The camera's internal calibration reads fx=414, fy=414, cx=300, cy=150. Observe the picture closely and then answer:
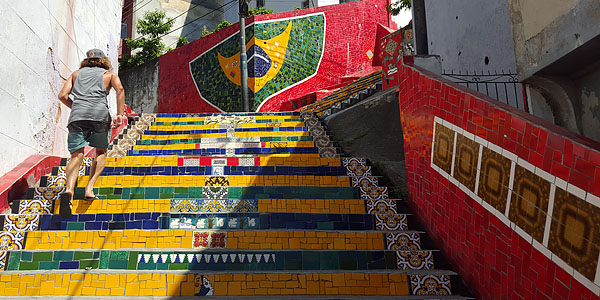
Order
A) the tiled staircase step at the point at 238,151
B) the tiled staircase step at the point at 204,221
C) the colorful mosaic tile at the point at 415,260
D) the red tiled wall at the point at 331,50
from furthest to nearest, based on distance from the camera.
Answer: the red tiled wall at the point at 331,50
the tiled staircase step at the point at 238,151
the tiled staircase step at the point at 204,221
the colorful mosaic tile at the point at 415,260

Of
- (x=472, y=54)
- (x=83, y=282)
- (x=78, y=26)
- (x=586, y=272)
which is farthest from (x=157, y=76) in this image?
(x=586, y=272)

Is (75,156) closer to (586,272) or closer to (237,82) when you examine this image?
(586,272)

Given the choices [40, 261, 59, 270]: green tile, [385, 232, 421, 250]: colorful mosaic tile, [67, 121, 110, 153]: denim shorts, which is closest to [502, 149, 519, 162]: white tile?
[385, 232, 421, 250]: colorful mosaic tile

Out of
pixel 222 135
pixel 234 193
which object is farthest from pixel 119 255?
pixel 222 135

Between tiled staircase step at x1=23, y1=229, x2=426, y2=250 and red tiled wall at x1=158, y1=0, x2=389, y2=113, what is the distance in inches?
377

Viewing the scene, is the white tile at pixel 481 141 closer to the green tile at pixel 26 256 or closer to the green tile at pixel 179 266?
the green tile at pixel 179 266

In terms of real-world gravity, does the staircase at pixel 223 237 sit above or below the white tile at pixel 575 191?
below

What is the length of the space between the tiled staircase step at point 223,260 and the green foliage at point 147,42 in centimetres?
1649

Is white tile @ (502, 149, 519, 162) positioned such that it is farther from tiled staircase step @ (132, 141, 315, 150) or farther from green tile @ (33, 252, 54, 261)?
tiled staircase step @ (132, 141, 315, 150)

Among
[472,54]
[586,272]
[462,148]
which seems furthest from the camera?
[472,54]

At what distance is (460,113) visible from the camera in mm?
2953

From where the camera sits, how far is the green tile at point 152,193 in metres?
3.71

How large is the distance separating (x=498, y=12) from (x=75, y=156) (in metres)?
5.88

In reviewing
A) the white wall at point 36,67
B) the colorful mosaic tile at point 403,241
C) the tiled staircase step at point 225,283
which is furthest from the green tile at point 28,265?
the colorful mosaic tile at point 403,241
